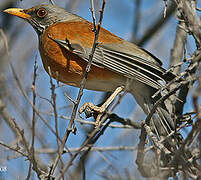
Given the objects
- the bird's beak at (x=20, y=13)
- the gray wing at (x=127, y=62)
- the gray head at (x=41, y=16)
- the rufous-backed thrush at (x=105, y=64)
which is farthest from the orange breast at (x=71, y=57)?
the bird's beak at (x=20, y=13)

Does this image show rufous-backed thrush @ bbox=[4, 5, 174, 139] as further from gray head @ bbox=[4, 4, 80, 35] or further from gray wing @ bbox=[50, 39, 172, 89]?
gray head @ bbox=[4, 4, 80, 35]

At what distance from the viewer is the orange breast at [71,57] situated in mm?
5195

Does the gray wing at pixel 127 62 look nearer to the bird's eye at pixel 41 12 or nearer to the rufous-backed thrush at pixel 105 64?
the rufous-backed thrush at pixel 105 64

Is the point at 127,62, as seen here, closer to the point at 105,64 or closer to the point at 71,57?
the point at 105,64

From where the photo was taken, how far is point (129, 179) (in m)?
3.15

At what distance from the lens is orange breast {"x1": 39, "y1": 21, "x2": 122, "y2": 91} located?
5195 mm

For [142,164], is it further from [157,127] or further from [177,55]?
[177,55]

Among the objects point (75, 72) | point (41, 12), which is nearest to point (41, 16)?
point (41, 12)

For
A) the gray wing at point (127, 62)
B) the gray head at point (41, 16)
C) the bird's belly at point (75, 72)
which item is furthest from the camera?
the gray head at point (41, 16)

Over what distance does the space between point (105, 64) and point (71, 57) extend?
1.73 ft

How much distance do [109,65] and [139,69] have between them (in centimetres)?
45

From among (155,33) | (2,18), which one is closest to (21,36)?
(2,18)

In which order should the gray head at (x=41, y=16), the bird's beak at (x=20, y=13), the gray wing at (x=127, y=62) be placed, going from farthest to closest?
1. the gray head at (x=41, y=16)
2. the bird's beak at (x=20, y=13)
3. the gray wing at (x=127, y=62)

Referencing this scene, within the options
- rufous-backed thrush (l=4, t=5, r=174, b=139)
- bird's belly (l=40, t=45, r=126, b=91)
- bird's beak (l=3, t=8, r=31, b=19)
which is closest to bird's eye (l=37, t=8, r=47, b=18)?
bird's beak (l=3, t=8, r=31, b=19)
